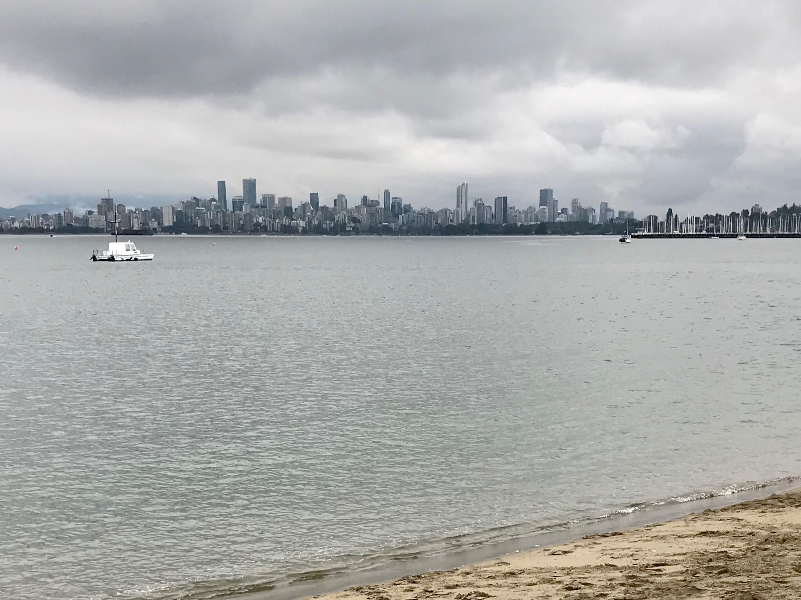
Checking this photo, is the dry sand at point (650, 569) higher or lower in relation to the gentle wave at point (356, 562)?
higher

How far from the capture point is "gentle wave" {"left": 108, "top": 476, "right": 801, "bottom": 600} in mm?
15595

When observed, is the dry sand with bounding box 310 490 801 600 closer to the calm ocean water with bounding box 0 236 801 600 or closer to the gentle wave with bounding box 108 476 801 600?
the gentle wave with bounding box 108 476 801 600

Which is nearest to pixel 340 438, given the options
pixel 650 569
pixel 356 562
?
pixel 356 562

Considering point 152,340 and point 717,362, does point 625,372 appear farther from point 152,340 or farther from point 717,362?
point 152,340

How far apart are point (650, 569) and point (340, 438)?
48.9 ft

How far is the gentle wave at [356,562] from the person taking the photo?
51.2 feet

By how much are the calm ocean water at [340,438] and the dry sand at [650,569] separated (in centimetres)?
233

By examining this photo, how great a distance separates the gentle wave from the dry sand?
1.50 meters

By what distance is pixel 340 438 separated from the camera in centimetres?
2783

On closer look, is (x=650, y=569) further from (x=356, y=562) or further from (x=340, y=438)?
(x=340, y=438)

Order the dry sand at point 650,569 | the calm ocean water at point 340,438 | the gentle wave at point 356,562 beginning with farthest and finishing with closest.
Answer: the calm ocean water at point 340,438 → the gentle wave at point 356,562 → the dry sand at point 650,569

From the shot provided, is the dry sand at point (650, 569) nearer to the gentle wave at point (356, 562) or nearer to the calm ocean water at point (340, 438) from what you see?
the gentle wave at point (356, 562)

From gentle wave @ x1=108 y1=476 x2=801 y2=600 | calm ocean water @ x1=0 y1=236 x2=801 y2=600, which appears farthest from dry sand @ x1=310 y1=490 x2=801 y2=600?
calm ocean water @ x1=0 y1=236 x2=801 y2=600

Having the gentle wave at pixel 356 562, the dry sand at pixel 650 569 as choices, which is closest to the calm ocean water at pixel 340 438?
the gentle wave at pixel 356 562
